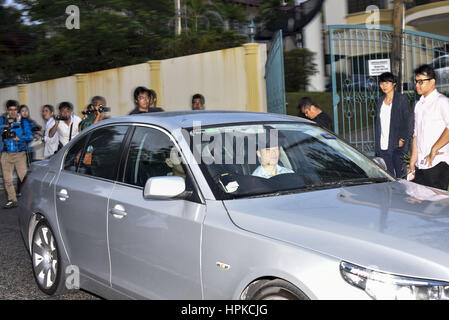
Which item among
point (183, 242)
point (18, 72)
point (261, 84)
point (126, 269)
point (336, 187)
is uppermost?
point (18, 72)

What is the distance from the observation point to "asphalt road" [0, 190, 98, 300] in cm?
516

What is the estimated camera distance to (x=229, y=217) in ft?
11.0

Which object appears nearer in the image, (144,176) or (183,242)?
(183,242)

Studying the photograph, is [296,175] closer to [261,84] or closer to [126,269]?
[126,269]

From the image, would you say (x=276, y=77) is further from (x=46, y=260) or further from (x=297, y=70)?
(x=297, y=70)

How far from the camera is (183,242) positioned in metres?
3.52

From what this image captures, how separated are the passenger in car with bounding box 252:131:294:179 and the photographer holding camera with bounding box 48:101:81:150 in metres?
6.38

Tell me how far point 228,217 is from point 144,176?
104cm

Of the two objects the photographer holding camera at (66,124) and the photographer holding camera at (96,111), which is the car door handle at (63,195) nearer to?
the photographer holding camera at (96,111)

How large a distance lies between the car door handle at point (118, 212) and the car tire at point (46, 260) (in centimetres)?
100

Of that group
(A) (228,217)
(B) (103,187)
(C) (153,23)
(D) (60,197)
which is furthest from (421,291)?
(C) (153,23)

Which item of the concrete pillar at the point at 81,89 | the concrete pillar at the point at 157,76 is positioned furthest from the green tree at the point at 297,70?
the concrete pillar at the point at 157,76

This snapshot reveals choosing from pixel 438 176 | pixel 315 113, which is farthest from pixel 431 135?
pixel 315 113

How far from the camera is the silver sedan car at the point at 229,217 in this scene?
2.80 metres
